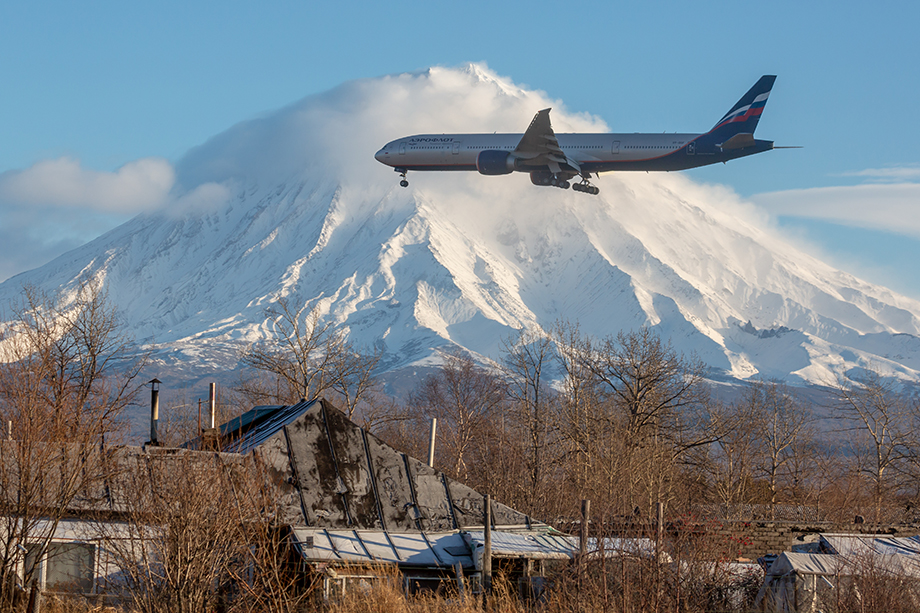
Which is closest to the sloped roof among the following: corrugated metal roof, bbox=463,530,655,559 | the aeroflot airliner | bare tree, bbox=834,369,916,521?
corrugated metal roof, bbox=463,530,655,559

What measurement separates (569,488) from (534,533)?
29.6 m

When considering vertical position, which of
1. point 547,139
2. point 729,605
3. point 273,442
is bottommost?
point 729,605

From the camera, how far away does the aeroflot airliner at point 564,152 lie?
227 feet

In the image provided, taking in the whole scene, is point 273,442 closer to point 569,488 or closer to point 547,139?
point 569,488

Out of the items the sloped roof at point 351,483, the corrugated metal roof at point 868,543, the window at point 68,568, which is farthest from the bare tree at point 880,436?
the window at point 68,568

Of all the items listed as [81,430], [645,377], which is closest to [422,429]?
[645,377]

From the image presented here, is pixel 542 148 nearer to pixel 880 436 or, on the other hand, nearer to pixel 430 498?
pixel 880 436

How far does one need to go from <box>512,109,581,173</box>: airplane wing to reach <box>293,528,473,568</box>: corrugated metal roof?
149 feet

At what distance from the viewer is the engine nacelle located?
226 ft

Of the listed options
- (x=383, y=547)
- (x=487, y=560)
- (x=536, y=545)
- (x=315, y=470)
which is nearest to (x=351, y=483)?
(x=315, y=470)

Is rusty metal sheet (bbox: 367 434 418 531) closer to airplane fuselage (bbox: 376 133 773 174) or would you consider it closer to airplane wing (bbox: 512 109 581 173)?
airplane wing (bbox: 512 109 581 173)

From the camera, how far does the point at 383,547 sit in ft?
77.9

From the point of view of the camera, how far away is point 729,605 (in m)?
23.6

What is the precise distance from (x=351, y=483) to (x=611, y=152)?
51.1 meters
